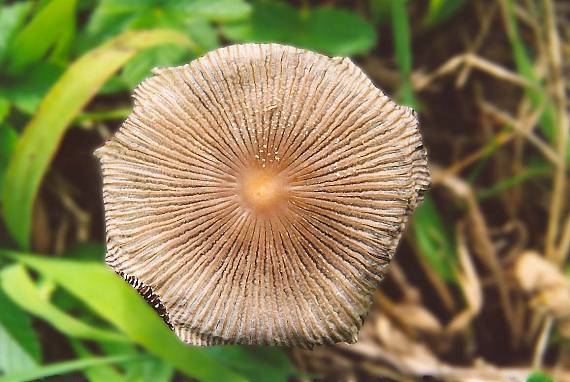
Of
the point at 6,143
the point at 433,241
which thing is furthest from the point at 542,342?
the point at 6,143

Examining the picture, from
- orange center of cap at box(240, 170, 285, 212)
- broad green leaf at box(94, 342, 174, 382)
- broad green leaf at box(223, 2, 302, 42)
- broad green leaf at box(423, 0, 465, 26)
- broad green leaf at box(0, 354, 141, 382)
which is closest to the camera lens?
orange center of cap at box(240, 170, 285, 212)

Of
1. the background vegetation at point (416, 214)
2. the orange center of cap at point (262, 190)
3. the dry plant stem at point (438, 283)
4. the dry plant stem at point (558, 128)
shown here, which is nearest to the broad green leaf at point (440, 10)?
the background vegetation at point (416, 214)

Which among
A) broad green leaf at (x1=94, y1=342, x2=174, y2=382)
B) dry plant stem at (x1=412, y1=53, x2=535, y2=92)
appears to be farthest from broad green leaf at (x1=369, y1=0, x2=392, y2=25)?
broad green leaf at (x1=94, y1=342, x2=174, y2=382)

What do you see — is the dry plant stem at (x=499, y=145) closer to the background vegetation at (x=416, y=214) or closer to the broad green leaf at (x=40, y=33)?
the background vegetation at (x=416, y=214)

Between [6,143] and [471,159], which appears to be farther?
[471,159]

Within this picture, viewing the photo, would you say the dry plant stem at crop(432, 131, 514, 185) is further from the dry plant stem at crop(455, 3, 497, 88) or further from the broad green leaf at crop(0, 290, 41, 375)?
the broad green leaf at crop(0, 290, 41, 375)

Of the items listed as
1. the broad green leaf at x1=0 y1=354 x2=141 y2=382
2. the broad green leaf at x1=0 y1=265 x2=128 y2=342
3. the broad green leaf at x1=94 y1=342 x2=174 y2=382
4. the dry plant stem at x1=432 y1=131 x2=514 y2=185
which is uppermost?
the dry plant stem at x1=432 y1=131 x2=514 y2=185

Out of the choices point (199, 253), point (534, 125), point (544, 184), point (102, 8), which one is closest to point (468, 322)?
point (544, 184)

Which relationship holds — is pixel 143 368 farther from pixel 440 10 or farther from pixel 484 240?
pixel 440 10
